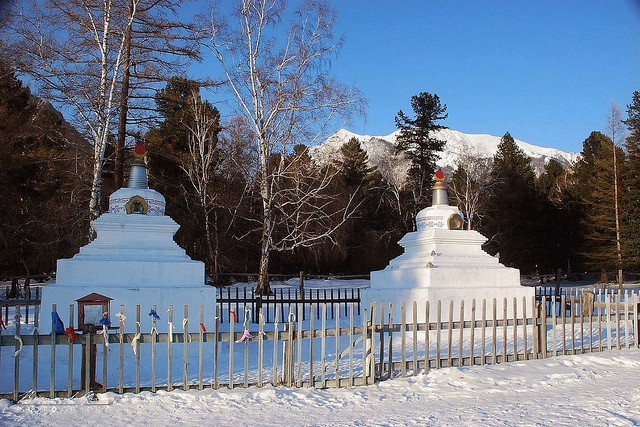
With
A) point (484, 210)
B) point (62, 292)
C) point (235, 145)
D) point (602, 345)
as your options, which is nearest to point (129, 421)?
point (62, 292)

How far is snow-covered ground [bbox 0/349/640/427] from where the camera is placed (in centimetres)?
598

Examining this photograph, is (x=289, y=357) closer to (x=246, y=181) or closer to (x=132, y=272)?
(x=132, y=272)

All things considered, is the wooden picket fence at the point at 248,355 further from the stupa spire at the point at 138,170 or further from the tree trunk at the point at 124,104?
the tree trunk at the point at 124,104

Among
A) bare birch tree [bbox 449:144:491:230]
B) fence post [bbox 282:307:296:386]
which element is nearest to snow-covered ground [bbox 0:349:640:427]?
fence post [bbox 282:307:296:386]

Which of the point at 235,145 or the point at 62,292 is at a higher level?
the point at 235,145

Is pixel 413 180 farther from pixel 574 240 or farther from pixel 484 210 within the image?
pixel 574 240

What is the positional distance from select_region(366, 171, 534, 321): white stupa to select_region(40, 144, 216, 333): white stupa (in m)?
4.77

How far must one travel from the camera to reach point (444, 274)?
12820 mm

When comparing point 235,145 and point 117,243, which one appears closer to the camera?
point 117,243

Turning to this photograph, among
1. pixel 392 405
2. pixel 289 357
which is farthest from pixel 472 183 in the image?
pixel 392 405

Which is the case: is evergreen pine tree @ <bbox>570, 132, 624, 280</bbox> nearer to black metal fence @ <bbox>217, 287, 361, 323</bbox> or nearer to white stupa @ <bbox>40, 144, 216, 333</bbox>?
black metal fence @ <bbox>217, 287, 361, 323</bbox>

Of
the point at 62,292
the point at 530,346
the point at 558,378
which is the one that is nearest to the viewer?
the point at 558,378

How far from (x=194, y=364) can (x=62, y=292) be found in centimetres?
292

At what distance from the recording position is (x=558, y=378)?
26.2ft
